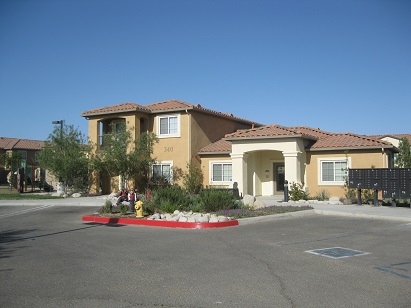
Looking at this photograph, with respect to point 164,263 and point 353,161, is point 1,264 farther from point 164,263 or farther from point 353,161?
point 353,161

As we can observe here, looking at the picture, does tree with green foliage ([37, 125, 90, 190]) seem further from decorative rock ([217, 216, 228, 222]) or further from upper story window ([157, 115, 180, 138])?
Answer: decorative rock ([217, 216, 228, 222])

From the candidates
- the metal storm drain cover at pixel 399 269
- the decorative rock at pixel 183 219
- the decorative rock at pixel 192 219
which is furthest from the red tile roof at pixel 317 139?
the metal storm drain cover at pixel 399 269

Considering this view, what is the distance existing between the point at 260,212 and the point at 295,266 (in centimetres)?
888

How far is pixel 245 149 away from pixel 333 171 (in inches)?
211

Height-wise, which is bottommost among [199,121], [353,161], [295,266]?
[295,266]

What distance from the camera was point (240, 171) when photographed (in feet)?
89.4

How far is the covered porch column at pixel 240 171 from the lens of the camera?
27172 millimetres

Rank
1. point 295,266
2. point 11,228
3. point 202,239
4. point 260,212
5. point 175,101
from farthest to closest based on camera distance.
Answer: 1. point 175,101
2. point 260,212
3. point 11,228
4. point 202,239
5. point 295,266

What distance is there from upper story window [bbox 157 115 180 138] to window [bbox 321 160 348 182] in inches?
375

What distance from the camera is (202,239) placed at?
11.8 m

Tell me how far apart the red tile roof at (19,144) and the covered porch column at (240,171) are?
37.7 m

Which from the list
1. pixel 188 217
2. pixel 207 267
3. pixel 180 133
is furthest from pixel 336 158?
pixel 207 267

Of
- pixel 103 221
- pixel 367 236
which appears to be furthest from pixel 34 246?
pixel 367 236

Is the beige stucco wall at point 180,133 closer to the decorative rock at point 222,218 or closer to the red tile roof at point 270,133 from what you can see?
the red tile roof at point 270,133
